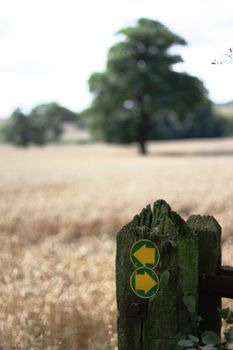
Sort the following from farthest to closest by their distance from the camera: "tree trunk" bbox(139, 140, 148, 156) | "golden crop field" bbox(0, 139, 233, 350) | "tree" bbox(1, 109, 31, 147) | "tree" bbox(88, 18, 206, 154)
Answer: "tree" bbox(1, 109, 31, 147), "tree trunk" bbox(139, 140, 148, 156), "tree" bbox(88, 18, 206, 154), "golden crop field" bbox(0, 139, 233, 350)

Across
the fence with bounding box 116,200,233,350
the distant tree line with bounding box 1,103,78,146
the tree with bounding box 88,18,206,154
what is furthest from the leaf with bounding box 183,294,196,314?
the distant tree line with bounding box 1,103,78,146

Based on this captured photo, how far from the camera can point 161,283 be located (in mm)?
2330

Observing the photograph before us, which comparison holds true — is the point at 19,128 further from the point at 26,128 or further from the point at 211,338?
the point at 211,338

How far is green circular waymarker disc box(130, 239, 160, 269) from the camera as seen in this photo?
2.36 meters

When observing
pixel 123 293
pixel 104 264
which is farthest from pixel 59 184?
pixel 123 293

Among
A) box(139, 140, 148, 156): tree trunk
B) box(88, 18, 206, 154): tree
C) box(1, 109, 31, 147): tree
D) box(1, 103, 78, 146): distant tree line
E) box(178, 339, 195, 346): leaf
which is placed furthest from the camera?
box(1, 103, 78, 146): distant tree line

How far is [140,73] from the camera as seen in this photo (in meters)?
40.2

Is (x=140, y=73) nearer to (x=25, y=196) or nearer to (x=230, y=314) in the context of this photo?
(x=25, y=196)

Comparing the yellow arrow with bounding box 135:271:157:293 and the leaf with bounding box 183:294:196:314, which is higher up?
the yellow arrow with bounding box 135:271:157:293

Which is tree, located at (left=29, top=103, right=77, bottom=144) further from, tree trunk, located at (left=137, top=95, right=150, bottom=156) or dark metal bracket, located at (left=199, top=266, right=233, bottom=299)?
dark metal bracket, located at (left=199, top=266, right=233, bottom=299)

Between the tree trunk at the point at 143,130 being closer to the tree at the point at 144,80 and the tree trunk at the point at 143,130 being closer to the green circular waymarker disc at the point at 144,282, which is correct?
the tree at the point at 144,80

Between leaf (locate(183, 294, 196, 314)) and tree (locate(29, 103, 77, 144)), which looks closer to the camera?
leaf (locate(183, 294, 196, 314))

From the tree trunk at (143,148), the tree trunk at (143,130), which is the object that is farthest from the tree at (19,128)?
the tree trunk at (143,148)

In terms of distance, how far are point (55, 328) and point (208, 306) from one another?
1691mm
